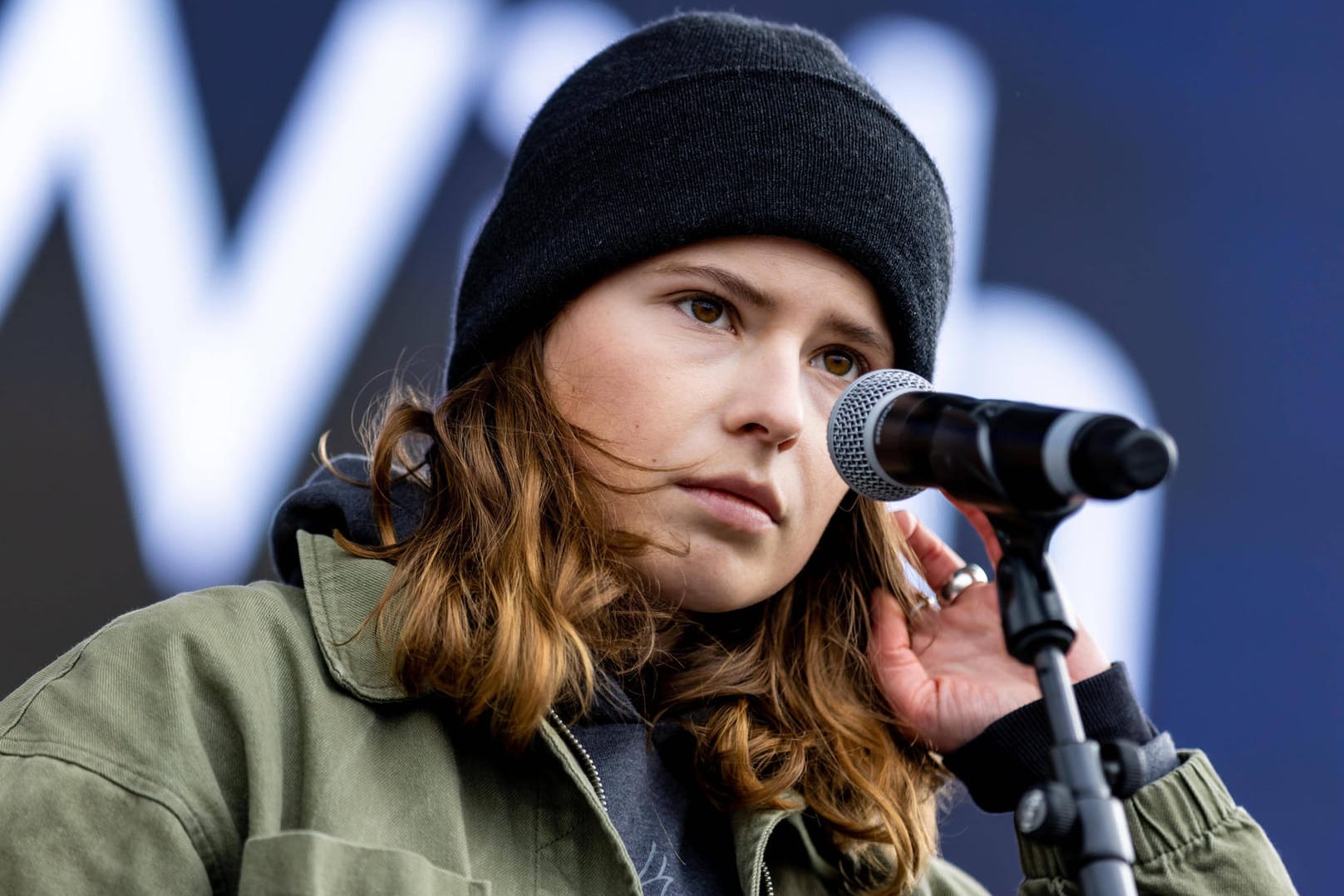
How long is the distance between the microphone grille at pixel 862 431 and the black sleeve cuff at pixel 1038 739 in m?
0.51

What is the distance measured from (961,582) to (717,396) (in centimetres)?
62

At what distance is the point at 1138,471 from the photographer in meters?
0.98

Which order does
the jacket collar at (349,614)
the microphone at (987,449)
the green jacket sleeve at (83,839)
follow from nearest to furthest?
the microphone at (987,449) < the green jacket sleeve at (83,839) < the jacket collar at (349,614)

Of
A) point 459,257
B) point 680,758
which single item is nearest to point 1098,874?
point 680,758

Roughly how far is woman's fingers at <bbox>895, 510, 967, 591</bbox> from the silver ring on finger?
0.05 meters

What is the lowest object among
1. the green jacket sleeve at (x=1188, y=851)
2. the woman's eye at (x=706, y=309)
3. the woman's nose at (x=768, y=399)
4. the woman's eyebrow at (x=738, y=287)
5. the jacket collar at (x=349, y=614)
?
the jacket collar at (x=349, y=614)

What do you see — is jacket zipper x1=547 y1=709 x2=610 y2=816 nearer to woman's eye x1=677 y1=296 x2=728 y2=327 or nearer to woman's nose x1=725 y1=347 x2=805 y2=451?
woman's nose x1=725 y1=347 x2=805 y2=451

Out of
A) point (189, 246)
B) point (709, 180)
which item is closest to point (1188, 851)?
point (709, 180)

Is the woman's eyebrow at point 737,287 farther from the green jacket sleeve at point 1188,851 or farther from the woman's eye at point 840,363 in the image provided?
the green jacket sleeve at point 1188,851

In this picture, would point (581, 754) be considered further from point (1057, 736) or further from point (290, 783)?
point (1057, 736)

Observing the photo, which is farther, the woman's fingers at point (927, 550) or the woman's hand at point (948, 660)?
the woman's fingers at point (927, 550)

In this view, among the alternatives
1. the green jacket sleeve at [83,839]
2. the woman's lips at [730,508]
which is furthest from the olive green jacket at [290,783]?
the woman's lips at [730,508]

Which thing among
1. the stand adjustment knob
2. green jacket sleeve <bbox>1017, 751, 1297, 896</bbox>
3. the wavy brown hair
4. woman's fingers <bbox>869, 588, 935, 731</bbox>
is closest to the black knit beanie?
the wavy brown hair

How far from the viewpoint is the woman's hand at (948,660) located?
1887 mm
